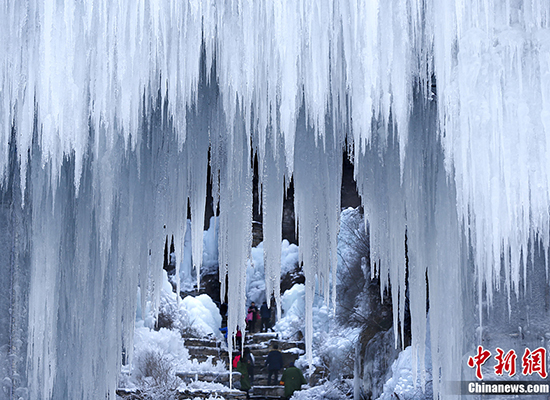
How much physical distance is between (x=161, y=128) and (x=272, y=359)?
345 inches

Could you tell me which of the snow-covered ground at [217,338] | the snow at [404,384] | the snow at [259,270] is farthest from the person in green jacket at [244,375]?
the snow at [259,270]

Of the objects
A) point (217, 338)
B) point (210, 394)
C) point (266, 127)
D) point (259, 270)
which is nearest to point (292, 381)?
point (210, 394)

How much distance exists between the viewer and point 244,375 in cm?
1098

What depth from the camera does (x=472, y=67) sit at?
268 cm

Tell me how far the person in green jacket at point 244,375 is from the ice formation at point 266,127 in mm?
7548

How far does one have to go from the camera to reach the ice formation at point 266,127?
8.71ft

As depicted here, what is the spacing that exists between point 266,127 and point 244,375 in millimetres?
8651

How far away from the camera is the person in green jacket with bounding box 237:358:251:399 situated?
10.8 m

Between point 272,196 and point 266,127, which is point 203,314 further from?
point 266,127

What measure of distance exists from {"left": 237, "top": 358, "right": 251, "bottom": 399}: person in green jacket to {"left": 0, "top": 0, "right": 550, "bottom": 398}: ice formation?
7.55 m

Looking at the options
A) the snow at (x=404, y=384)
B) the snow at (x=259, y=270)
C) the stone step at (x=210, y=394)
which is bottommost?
the stone step at (x=210, y=394)

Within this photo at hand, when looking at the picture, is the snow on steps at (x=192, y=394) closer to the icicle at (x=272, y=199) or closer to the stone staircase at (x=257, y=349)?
the stone staircase at (x=257, y=349)

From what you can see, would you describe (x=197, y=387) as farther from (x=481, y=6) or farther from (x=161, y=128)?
(x=481, y=6)

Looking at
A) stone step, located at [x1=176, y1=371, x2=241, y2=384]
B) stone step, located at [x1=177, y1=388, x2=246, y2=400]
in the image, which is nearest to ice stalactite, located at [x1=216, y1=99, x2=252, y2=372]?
stone step, located at [x1=177, y1=388, x2=246, y2=400]
